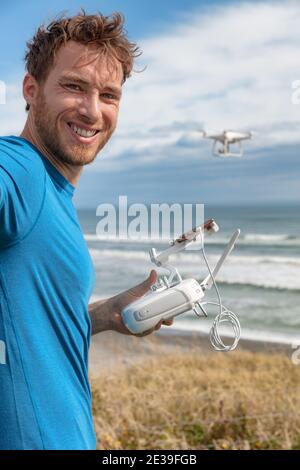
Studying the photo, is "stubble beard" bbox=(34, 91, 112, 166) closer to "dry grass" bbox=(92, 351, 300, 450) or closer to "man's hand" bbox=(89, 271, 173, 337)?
"man's hand" bbox=(89, 271, 173, 337)

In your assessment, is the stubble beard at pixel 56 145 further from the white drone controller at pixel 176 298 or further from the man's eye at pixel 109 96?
the white drone controller at pixel 176 298

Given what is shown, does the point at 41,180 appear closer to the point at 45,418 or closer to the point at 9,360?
the point at 9,360

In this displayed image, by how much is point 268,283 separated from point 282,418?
17.2 metres

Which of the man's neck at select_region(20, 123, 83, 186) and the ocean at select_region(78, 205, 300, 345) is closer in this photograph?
the man's neck at select_region(20, 123, 83, 186)

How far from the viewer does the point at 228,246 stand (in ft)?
3.45

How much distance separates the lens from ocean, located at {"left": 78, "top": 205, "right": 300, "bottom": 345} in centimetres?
1425

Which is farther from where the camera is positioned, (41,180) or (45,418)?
(45,418)

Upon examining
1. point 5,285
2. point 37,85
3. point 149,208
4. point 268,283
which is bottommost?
point 268,283

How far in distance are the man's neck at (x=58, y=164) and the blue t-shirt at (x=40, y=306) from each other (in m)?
0.01

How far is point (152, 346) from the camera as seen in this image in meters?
8.88

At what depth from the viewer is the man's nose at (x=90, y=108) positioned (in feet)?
4.46

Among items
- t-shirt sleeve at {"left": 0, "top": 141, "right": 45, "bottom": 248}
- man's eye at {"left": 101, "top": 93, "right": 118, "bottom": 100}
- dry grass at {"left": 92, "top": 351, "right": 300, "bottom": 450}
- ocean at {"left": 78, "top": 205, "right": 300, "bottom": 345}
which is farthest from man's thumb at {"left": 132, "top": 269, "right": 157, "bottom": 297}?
ocean at {"left": 78, "top": 205, "right": 300, "bottom": 345}
